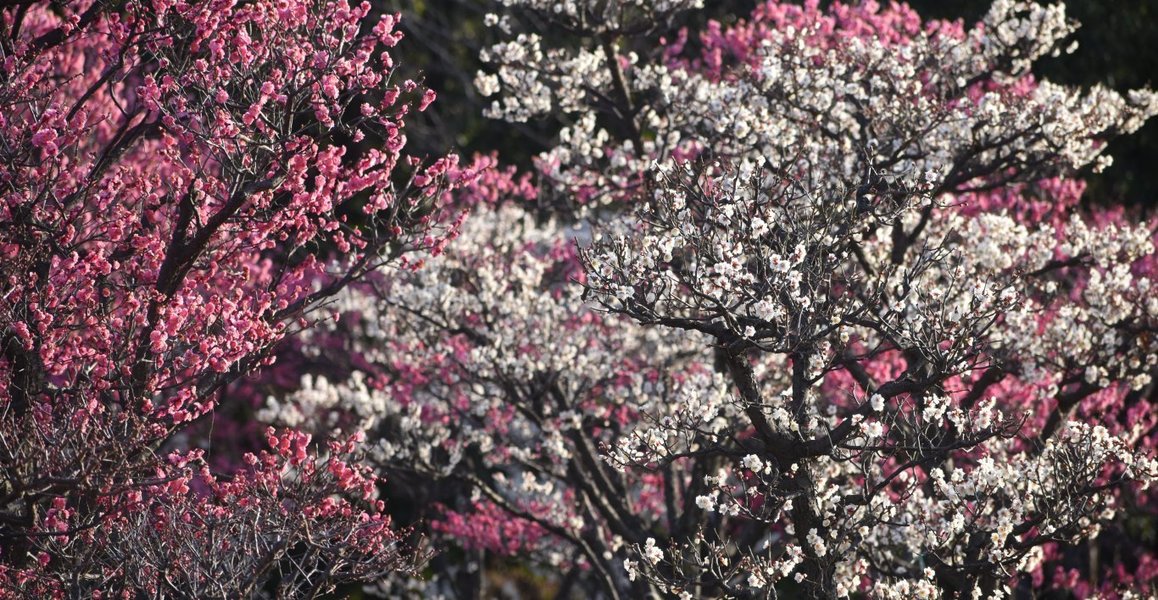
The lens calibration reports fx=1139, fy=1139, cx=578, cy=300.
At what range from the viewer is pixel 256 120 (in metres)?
9.23

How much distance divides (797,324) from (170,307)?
479 cm

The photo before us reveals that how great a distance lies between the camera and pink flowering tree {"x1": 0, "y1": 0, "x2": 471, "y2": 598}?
318 inches

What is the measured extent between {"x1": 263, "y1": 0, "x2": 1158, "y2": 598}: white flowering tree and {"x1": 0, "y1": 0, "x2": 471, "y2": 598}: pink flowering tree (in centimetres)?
240

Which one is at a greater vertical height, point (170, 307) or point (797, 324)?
point (797, 324)

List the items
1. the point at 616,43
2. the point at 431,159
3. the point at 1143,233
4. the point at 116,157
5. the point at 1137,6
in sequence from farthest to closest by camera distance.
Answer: the point at 431,159, the point at 1137,6, the point at 616,43, the point at 1143,233, the point at 116,157

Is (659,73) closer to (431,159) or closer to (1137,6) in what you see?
(1137,6)

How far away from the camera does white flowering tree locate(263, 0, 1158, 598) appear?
8617mm

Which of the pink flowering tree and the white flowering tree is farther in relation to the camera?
the white flowering tree

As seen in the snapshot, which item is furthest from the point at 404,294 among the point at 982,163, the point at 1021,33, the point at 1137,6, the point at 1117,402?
the point at 1137,6

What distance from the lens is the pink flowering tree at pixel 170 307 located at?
8.09m

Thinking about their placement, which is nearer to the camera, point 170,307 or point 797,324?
point 797,324

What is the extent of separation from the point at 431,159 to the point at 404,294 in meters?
16.8

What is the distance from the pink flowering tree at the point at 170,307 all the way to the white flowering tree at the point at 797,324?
94.7 inches

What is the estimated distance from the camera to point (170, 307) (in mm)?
8859
